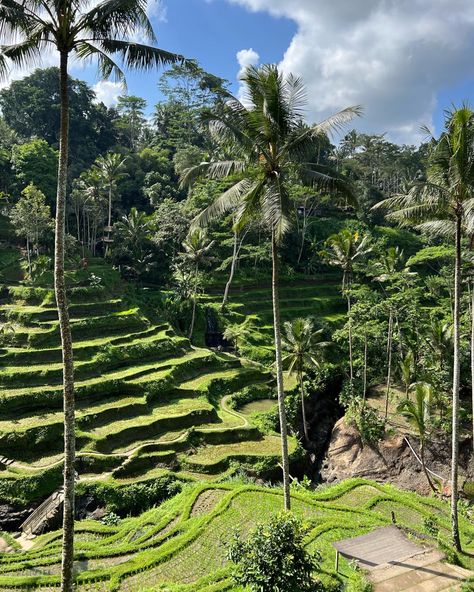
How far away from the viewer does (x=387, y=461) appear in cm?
2134

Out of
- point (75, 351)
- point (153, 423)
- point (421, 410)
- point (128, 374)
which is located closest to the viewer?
point (421, 410)

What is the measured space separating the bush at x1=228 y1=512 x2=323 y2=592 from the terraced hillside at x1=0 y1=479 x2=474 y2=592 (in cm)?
168

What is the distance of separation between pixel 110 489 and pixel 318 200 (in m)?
35.8

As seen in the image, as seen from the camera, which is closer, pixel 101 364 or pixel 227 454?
pixel 227 454

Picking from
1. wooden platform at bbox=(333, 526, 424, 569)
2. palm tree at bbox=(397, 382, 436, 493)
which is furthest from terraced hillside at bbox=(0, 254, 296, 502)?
wooden platform at bbox=(333, 526, 424, 569)

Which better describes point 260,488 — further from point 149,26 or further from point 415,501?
point 149,26

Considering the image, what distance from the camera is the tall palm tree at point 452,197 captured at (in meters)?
10.9

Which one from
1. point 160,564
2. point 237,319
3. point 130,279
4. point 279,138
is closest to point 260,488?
point 160,564

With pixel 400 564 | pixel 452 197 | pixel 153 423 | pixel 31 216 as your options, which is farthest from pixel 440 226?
pixel 31 216

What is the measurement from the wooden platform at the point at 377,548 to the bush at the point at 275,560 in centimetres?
218

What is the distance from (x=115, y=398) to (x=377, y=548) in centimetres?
1625

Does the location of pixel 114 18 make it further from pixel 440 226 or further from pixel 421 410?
pixel 421 410

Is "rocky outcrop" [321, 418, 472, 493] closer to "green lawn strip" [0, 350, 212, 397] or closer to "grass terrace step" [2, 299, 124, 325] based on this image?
"green lawn strip" [0, 350, 212, 397]

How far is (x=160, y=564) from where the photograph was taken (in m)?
10.9
